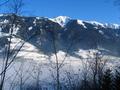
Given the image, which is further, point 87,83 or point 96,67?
point 87,83

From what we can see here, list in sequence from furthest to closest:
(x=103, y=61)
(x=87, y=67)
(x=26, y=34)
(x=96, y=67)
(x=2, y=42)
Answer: (x=87, y=67)
(x=103, y=61)
(x=96, y=67)
(x=2, y=42)
(x=26, y=34)

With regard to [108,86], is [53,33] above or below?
above

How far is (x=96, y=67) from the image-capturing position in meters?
66.7

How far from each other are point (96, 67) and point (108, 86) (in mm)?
15483

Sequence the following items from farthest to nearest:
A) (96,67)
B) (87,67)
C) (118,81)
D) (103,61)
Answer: (87,67) < (103,61) < (96,67) < (118,81)

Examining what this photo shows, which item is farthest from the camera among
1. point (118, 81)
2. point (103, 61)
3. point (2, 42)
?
point (103, 61)

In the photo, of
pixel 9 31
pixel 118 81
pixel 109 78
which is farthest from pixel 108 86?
pixel 9 31

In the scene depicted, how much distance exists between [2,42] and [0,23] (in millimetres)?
7617

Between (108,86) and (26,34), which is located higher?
(26,34)

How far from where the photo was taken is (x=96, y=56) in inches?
2726

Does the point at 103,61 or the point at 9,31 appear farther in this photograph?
the point at 103,61

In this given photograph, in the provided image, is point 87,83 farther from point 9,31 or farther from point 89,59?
point 9,31

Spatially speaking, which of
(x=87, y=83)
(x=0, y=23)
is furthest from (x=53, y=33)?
(x=87, y=83)

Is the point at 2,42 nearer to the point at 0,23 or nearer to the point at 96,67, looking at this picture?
the point at 0,23
